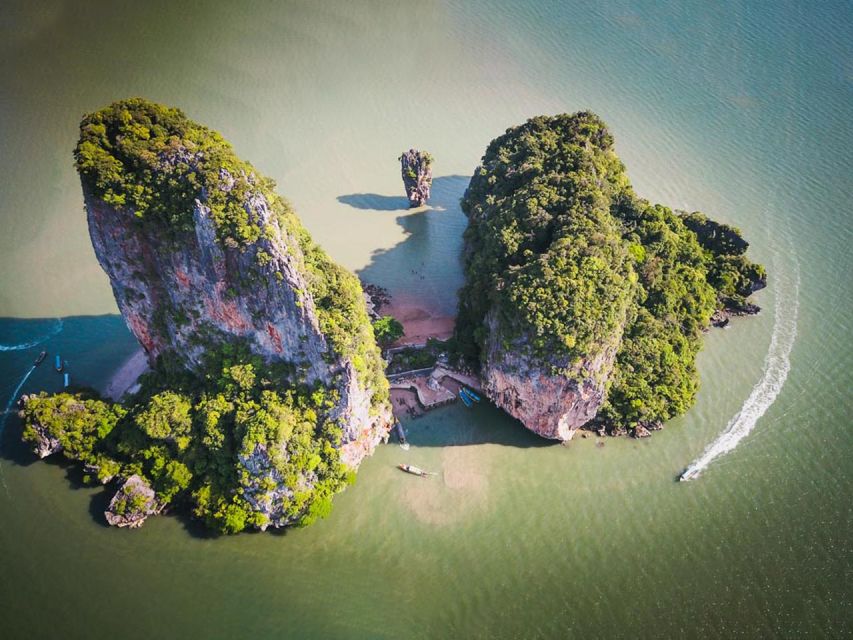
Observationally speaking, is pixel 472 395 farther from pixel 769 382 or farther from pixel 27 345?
pixel 27 345

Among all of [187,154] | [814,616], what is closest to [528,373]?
[814,616]

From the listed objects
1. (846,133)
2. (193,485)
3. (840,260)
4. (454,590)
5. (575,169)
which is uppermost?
(846,133)

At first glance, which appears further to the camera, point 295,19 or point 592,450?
point 295,19

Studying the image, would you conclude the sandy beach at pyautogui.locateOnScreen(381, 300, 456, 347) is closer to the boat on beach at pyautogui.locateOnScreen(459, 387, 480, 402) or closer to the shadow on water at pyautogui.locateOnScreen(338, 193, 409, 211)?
the boat on beach at pyautogui.locateOnScreen(459, 387, 480, 402)

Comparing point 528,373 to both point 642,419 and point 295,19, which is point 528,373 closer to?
point 642,419

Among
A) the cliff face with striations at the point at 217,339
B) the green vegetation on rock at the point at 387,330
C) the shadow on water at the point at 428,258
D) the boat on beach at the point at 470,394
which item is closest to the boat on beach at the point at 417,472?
the cliff face with striations at the point at 217,339

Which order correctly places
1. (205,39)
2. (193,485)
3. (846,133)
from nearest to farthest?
(193,485) < (846,133) < (205,39)
